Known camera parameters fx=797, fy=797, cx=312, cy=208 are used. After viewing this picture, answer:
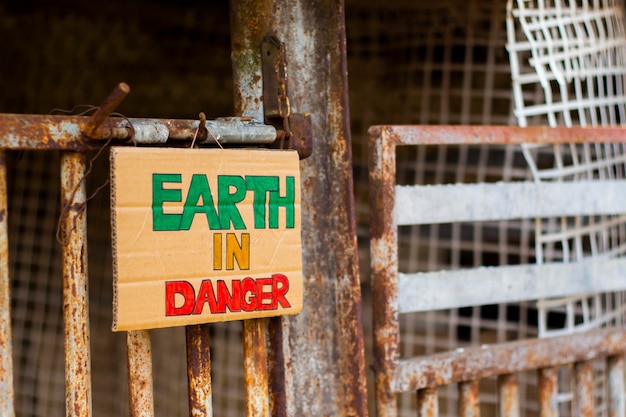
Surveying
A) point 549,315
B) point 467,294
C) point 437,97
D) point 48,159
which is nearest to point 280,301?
point 467,294

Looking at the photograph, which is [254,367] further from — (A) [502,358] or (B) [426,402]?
(A) [502,358]

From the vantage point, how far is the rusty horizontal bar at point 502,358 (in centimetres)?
151

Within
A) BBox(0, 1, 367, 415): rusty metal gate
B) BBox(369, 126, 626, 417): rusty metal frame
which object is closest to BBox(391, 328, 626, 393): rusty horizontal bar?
BBox(369, 126, 626, 417): rusty metal frame

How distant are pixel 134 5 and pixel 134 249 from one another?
92.7 inches

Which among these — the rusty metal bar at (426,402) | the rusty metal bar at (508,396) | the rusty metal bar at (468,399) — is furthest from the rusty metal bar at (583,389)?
the rusty metal bar at (426,402)

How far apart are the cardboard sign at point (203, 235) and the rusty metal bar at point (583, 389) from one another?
83 centimetres

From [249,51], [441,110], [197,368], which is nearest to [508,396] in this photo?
[197,368]

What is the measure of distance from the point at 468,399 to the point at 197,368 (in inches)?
24.9

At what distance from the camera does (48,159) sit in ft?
12.6

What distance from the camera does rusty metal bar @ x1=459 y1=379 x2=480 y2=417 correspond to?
5.18 feet

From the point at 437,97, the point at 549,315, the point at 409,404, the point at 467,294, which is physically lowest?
the point at 409,404

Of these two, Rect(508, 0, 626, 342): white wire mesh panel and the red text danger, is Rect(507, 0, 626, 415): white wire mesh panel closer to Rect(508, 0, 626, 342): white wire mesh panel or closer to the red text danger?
Rect(508, 0, 626, 342): white wire mesh panel

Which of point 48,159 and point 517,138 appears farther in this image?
point 48,159

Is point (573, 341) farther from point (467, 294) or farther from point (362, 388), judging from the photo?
point (362, 388)
